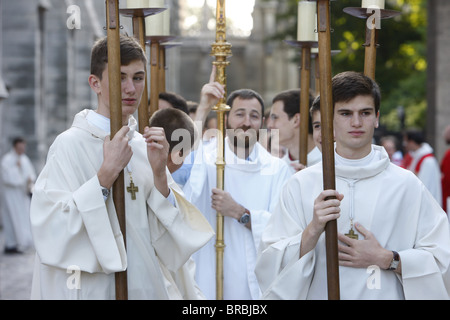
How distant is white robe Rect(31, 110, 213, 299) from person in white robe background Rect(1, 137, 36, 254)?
1081cm

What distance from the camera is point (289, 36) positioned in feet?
99.6

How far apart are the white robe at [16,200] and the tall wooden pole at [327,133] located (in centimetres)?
1166

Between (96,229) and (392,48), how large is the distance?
81.3ft

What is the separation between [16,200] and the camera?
50.1ft

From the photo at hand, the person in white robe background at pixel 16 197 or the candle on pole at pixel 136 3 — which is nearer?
the candle on pole at pixel 136 3

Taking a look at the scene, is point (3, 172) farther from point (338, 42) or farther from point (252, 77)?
point (252, 77)

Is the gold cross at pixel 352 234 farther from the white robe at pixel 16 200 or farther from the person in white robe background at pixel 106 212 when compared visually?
the white robe at pixel 16 200

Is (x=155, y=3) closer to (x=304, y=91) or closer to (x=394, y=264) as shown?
(x=304, y=91)

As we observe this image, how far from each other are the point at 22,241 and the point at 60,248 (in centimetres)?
1137

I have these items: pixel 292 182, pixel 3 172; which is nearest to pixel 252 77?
pixel 3 172

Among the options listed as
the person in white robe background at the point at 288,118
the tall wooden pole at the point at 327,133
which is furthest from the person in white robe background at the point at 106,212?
the person in white robe background at the point at 288,118

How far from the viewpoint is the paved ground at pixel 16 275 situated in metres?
9.77

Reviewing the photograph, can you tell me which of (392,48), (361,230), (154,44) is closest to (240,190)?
(154,44)

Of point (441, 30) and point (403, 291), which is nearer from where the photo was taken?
point (403, 291)
